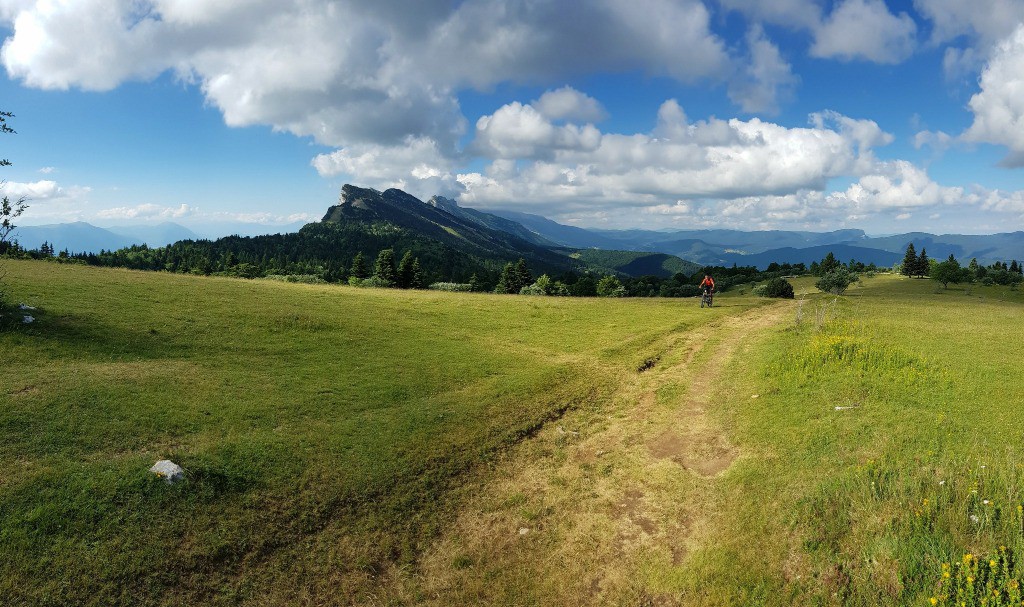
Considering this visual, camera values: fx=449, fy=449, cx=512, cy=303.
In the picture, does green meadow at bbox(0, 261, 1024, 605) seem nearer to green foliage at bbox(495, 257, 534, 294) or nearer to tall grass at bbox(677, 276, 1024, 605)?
tall grass at bbox(677, 276, 1024, 605)

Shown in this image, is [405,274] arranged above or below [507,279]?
above

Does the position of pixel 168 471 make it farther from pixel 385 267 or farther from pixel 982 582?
pixel 385 267

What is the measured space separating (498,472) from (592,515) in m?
3.31

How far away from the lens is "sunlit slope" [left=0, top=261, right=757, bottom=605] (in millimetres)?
9398

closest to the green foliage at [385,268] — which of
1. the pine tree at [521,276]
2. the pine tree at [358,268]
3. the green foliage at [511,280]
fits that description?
the pine tree at [358,268]

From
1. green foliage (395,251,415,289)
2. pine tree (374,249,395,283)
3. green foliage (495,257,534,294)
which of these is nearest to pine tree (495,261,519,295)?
green foliage (495,257,534,294)

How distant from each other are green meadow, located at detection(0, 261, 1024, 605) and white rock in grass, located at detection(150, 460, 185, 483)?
0.26 m

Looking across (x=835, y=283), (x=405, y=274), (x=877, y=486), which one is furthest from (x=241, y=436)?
(x=405, y=274)

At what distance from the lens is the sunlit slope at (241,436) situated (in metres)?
9.40

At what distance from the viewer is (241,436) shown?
45.4 feet

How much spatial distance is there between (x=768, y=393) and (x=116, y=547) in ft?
66.1

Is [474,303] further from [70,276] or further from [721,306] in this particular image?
[70,276]

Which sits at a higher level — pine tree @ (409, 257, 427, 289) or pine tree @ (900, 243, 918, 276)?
pine tree @ (900, 243, 918, 276)

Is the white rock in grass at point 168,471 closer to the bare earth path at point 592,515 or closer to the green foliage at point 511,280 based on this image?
the bare earth path at point 592,515
